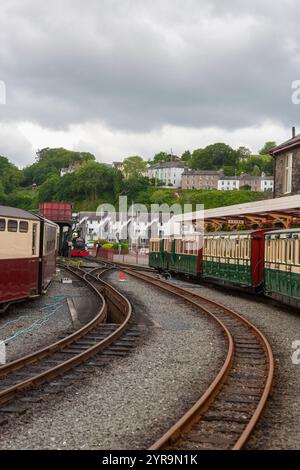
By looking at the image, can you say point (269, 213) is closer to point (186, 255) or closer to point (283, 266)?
point (283, 266)

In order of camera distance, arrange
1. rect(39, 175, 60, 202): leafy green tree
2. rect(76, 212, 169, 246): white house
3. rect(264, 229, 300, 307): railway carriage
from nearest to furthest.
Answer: rect(264, 229, 300, 307): railway carriage < rect(76, 212, 169, 246): white house < rect(39, 175, 60, 202): leafy green tree

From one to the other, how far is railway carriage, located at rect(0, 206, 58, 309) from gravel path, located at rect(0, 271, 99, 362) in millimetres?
562

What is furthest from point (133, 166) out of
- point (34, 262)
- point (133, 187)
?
point (34, 262)

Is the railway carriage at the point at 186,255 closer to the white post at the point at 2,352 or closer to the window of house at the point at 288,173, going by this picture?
the window of house at the point at 288,173

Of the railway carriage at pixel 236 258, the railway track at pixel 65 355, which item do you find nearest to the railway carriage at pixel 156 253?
the railway carriage at pixel 236 258

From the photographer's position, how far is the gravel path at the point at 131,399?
6.89 meters

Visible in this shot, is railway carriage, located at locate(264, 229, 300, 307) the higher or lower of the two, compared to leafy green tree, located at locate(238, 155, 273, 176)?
lower

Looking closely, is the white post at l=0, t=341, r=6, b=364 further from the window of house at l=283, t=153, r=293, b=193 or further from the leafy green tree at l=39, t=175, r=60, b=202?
the leafy green tree at l=39, t=175, r=60, b=202

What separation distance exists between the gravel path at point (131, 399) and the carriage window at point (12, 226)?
Answer: 4707 millimetres

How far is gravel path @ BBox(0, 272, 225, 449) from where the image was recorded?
6891mm

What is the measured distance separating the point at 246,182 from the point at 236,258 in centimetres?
15909

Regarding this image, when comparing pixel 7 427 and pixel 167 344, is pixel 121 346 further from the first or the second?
pixel 7 427

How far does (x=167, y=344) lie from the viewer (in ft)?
42.9

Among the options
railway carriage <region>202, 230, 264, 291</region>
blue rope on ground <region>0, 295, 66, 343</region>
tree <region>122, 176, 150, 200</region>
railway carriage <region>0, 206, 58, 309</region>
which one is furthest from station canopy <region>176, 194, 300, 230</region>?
tree <region>122, 176, 150, 200</region>
